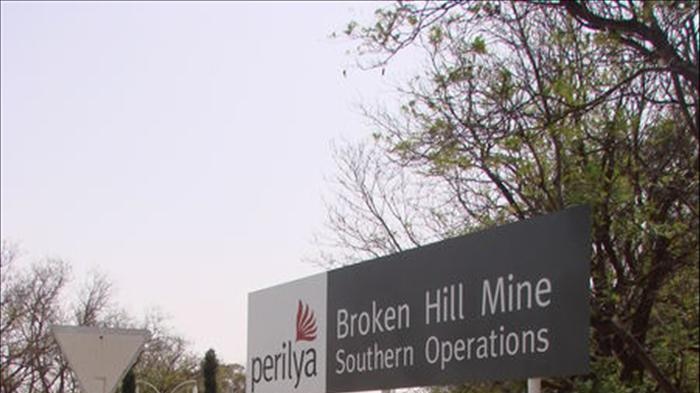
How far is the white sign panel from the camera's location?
1148 cm

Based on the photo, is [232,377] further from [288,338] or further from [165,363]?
[288,338]

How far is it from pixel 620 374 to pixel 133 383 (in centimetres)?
4100

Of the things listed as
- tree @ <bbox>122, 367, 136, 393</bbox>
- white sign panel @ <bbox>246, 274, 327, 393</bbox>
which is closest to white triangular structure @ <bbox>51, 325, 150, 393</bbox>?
white sign panel @ <bbox>246, 274, 327, 393</bbox>

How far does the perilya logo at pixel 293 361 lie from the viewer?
38.3 feet

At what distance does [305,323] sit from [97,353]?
2.19m

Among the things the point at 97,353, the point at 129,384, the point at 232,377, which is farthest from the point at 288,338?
the point at 232,377

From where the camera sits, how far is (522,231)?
8.66 meters

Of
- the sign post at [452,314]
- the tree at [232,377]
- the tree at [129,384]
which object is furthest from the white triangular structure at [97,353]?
the tree at [232,377]

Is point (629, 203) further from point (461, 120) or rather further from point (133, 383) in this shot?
point (133, 383)

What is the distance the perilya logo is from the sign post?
0.02 m

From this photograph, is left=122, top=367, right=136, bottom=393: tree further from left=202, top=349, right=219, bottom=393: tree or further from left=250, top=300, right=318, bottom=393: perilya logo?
left=250, top=300, right=318, bottom=393: perilya logo

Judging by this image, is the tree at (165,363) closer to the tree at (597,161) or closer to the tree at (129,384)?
the tree at (129,384)

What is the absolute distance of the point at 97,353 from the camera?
486 inches

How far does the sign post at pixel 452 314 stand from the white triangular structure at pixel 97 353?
1.62m
